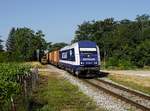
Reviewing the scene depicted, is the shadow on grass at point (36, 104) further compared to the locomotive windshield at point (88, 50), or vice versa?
the locomotive windshield at point (88, 50)

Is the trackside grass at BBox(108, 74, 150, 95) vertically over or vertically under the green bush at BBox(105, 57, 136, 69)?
under

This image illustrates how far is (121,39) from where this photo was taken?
372 ft

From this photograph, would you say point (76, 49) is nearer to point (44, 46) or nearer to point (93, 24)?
point (44, 46)

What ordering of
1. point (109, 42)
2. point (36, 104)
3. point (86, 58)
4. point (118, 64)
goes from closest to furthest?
point (36, 104)
point (86, 58)
point (118, 64)
point (109, 42)

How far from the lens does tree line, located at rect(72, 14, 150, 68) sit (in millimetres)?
73375

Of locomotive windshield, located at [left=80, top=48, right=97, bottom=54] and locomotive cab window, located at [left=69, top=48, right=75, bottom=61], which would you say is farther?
locomotive cab window, located at [left=69, top=48, right=75, bottom=61]

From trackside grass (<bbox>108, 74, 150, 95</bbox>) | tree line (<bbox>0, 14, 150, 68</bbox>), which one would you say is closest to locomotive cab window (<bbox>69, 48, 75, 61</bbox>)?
trackside grass (<bbox>108, 74, 150, 95</bbox>)

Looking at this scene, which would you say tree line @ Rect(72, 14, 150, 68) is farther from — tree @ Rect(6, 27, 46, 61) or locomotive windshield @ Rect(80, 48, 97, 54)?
locomotive windshield @ Rect(80, 48, 97, 54)

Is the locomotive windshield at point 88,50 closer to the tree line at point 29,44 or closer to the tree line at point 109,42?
the tree line at point 109,42

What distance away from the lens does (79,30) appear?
156 m

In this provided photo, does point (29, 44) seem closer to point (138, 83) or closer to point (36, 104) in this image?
point (138, 83)

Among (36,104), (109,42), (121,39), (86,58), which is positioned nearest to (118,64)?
(86,58)

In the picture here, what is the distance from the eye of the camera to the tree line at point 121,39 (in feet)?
241

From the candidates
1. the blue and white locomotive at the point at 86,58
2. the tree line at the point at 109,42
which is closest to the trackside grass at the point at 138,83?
the blue and white locomotive at the point at 86,58
